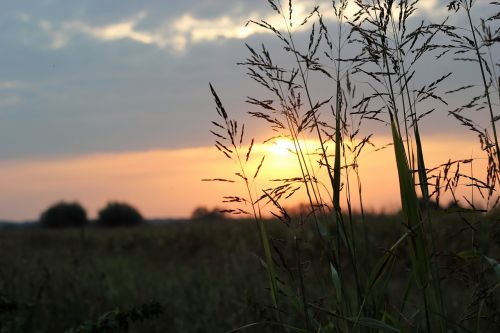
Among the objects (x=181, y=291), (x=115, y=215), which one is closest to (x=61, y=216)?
(x=115, y=215)

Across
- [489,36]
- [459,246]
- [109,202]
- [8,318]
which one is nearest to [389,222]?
[459,246]

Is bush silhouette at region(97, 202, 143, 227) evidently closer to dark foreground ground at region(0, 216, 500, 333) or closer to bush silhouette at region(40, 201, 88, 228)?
bush silhouette at region(40, 201, 88, 228)

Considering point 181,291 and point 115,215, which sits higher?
point 115,215

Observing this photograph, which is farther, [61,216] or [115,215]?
[115,215]

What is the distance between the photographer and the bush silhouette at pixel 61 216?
29.4 meters

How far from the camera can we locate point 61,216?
29469 millimetres

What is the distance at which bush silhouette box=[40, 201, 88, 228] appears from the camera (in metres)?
29.4

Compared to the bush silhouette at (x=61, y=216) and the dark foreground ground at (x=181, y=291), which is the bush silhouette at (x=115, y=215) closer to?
the bush silhouette at (x=61, y=216)

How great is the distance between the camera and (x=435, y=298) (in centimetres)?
195

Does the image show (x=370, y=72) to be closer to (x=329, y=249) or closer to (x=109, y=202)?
(x=329, y=249)

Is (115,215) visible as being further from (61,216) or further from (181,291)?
(181,291)

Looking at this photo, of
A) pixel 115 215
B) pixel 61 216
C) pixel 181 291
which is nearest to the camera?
pixel 181 291

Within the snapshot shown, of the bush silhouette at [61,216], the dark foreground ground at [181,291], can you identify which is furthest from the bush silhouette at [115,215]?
the dark foreground ground at [181,291]

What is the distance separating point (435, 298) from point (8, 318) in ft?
11.2
